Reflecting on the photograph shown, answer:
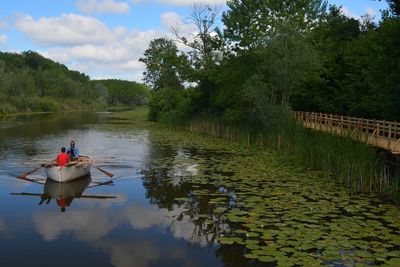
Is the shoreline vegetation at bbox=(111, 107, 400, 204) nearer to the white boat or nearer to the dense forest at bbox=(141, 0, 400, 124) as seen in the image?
the dense forest at bbox=(141, 0, 400, 124)

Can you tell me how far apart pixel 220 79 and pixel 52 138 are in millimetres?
18509

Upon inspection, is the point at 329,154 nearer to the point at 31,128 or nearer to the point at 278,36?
the point at 278,36

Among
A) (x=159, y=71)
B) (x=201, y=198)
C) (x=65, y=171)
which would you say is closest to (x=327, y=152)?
(x=201, y=198)

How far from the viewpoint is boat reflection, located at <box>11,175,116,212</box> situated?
54.7 feet

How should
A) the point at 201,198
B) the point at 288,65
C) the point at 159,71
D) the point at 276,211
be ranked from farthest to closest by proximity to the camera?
the point at 159,71 → the point at 288,65 → the point at 201,198 → the point at 276,211

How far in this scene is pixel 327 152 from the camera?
22000mm

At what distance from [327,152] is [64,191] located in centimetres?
1283

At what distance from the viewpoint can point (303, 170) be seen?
23031mm

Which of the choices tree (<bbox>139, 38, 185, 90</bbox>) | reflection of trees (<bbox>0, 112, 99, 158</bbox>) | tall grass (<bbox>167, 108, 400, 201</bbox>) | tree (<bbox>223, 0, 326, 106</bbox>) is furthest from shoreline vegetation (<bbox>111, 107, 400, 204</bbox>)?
tree (<bbox>139, 38, 185, 90</bbox>)

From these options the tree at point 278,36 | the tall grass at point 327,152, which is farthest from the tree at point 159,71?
the tall grass at point 327,152

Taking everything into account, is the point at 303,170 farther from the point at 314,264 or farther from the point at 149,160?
the point at 314,264

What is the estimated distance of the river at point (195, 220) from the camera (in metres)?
10.8

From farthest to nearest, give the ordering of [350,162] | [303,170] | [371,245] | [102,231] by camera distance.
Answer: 1. [303,170]
2. [350,162]
3. [102,231]
4. [371,245]

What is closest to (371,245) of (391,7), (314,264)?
(314,264)
